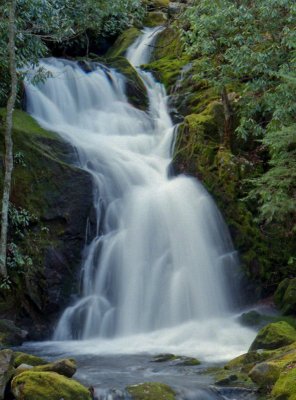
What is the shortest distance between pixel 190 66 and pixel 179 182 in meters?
8.11

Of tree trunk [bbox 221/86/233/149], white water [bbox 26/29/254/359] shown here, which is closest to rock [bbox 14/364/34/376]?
white water [bbox 26/29/254/359]

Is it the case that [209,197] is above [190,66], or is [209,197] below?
below

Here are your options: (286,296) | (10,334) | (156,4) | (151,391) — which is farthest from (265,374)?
(156,4)

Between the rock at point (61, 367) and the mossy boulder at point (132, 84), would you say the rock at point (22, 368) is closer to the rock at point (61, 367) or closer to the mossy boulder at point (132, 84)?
the rock at point (61, 367)

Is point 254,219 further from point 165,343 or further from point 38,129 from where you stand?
point 38,129

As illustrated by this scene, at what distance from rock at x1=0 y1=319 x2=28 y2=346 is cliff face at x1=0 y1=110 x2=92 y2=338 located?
74 centimetres

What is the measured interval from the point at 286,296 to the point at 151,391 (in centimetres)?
589

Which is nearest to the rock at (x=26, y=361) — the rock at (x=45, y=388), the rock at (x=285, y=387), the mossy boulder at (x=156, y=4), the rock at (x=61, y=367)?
the rock at (x=61, y=367)

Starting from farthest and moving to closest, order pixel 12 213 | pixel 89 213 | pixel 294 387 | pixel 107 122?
pixel 107 122
pixel 89 213
pixel 12 213
pixel 294 387

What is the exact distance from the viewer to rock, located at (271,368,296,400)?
6.08m

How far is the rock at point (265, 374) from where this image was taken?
6.74 meters

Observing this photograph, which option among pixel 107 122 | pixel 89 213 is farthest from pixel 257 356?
pixel 107 122

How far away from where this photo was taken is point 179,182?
14.6 metres

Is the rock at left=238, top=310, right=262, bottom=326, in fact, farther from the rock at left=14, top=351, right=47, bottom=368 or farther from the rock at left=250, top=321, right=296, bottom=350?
the rock at left=14, top=351, right=47, bottom=368
